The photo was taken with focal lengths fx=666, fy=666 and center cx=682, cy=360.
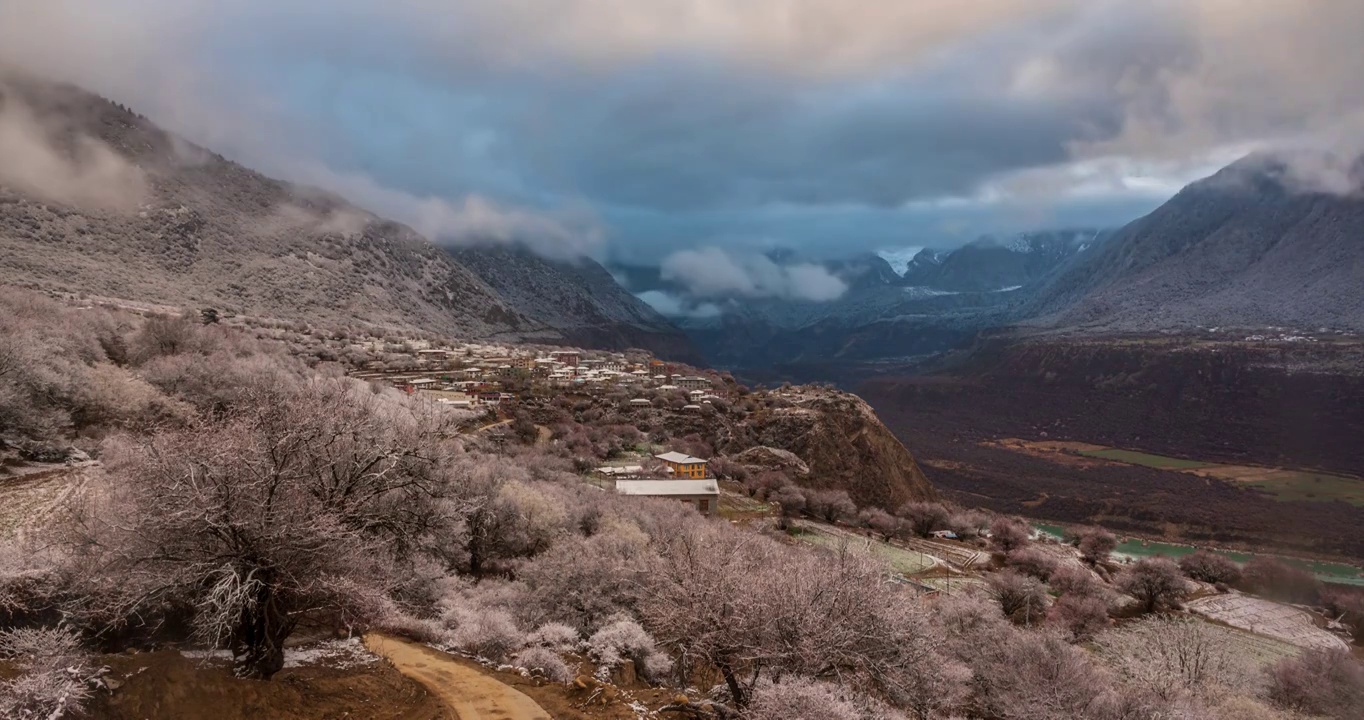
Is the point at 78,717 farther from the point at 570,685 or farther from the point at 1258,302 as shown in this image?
the point at 1258,302

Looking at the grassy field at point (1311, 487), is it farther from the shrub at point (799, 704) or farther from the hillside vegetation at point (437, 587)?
the shrub at point (799, 704)

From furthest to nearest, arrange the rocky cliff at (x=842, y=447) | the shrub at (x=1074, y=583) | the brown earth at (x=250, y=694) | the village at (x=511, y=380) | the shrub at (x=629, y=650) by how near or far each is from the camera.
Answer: the rocky cliff at (x=842, y=447) → the village at (x=511, y=380) → the shrub at (x=1074, y=583) → the shrub at (x=629, y=650) → the brown earth at (x=250, y=694)

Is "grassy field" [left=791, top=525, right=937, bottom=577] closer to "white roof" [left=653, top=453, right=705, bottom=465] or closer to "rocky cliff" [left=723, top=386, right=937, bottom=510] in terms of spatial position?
"white roof" [left=653, top=453, right=705, bottom=465]

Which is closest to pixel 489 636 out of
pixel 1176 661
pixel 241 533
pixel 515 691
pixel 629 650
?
pixel 515 691

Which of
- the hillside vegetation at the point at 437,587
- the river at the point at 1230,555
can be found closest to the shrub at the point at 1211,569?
the river at the point at 1230,555

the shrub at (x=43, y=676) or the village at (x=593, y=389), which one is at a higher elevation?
the shrub at (x=43, y=676)
